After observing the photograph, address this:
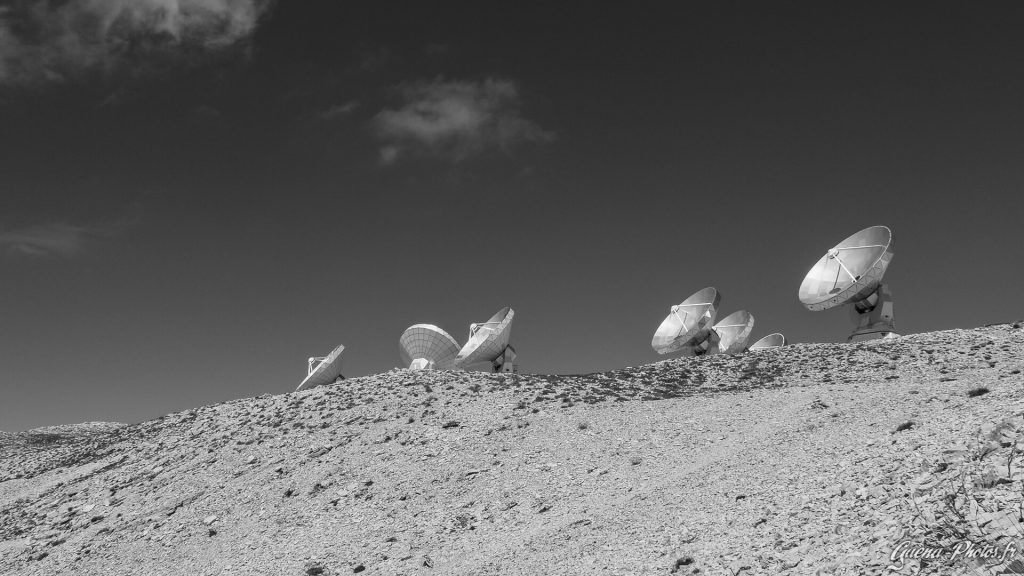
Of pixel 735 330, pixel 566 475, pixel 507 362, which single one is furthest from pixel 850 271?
pixel 566 475

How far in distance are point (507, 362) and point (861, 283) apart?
2326cm

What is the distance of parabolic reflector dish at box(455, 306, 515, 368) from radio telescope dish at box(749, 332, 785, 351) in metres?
29.1

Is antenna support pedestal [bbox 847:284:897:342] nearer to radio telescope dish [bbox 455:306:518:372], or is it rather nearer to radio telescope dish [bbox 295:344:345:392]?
radio telescope dish [bbox 455:306:518:372]

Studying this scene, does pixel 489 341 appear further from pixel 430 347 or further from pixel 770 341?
pixel 770 341

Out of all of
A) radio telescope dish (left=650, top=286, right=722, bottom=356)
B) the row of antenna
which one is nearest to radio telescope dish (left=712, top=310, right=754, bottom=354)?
the row of antenna

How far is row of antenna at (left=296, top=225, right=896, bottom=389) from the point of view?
46781 millimetres

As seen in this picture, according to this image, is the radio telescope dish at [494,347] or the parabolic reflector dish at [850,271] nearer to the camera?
the parabolic reflector dish at [850,271]

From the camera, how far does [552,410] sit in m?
30.8

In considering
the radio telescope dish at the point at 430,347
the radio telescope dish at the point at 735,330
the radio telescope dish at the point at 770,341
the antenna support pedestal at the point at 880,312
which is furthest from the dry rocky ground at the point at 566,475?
the radio telescope dish at the point at 770,341

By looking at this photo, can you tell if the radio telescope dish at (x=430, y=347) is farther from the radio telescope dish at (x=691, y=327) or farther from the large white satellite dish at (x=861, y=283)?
the large white satellite dish at (x=861, y=283)

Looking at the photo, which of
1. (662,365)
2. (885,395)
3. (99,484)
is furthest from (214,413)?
(885,395)

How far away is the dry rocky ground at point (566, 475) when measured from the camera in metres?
13.4

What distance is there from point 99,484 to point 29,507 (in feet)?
9.73

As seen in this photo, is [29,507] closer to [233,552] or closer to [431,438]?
[233,552]
